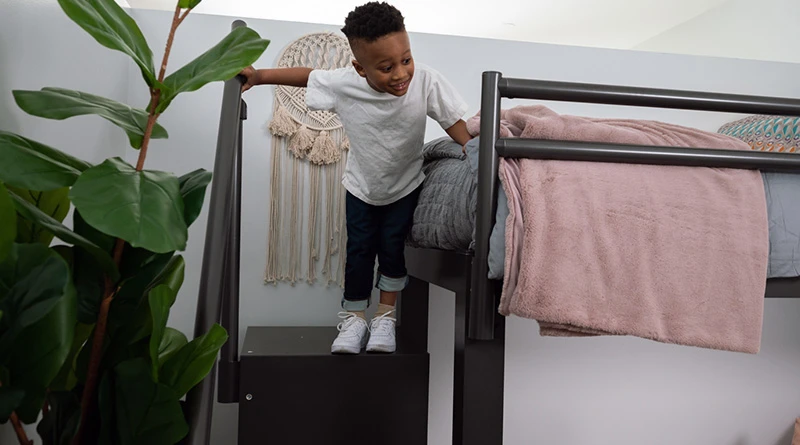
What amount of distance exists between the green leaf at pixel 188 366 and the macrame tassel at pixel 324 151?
1.20 metres

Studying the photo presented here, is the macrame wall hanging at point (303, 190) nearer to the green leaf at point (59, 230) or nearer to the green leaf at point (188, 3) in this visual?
the green leaf at point (188, 3)

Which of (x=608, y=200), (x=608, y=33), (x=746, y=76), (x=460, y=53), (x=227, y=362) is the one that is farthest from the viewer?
(x=608, y=33)

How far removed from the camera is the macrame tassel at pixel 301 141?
1.75 metres

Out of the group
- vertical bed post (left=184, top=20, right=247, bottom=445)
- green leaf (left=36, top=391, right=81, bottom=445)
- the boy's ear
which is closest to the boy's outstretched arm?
the boy's ear

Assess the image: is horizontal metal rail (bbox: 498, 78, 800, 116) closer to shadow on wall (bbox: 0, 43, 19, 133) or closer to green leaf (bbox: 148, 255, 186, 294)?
green leaf (bbox: 148, 255, 186, 294)

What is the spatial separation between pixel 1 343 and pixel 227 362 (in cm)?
72

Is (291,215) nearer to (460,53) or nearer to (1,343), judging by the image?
(460,53)

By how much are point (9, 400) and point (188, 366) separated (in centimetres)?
16

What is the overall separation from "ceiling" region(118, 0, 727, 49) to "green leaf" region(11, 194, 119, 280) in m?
2.63

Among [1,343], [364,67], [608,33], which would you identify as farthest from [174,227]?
[608,33]

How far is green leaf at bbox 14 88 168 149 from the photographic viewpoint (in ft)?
1.83

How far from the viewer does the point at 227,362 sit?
117cm

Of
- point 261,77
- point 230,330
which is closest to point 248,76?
point 261,77

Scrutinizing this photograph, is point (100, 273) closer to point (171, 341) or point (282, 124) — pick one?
point (171, 341)
